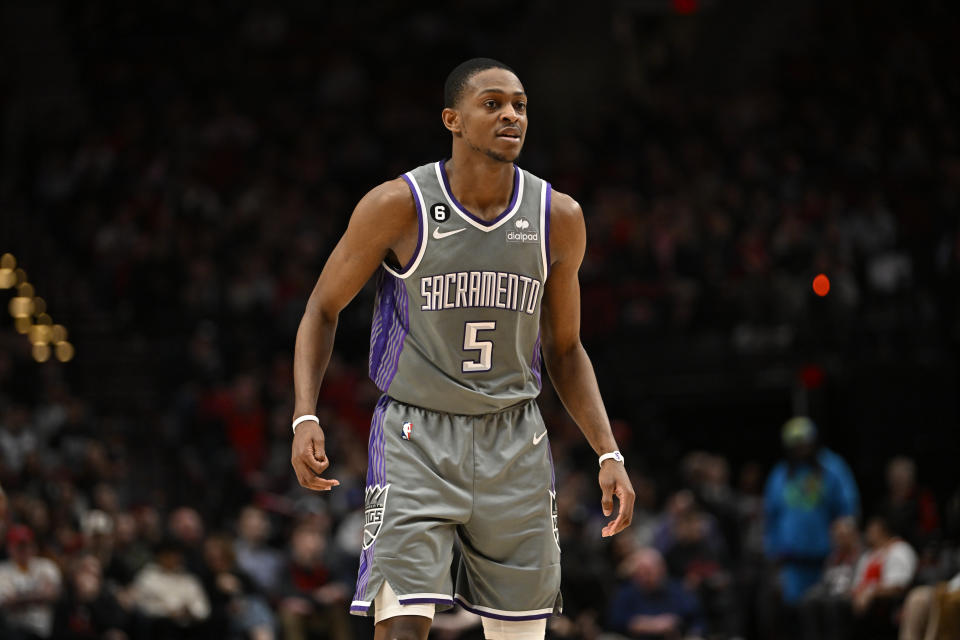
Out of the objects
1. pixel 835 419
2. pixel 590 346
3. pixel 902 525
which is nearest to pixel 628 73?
pixel 590 346

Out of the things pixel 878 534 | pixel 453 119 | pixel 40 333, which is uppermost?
pixel 453 119

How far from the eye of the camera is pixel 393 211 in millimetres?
4457

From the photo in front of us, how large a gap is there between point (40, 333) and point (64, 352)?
330 millimetres

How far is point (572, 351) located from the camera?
15.9 ft

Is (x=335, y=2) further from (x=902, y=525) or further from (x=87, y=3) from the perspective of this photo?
(x=902, y=525)

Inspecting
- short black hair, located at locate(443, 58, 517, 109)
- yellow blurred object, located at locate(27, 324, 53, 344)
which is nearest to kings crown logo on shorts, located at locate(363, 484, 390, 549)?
short black hair, located at locate(443, 58, 517, 109)

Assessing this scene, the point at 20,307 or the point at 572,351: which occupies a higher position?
the point at 20,307

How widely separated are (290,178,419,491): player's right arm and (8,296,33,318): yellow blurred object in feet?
35.1

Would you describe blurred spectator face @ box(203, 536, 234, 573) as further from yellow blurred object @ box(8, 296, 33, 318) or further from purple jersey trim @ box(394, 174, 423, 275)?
purple jersey trim @ box(394, 174, 423, 275)

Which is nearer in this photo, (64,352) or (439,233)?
(439,233)

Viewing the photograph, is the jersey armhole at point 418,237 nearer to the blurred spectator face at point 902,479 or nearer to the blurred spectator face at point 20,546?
the blurred spectator face at point 20,546

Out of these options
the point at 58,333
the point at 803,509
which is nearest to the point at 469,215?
the point at 803,509

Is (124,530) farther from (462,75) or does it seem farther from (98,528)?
(462,75)

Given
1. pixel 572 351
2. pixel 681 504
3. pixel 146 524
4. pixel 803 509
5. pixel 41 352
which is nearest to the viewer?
pixel 572 351
